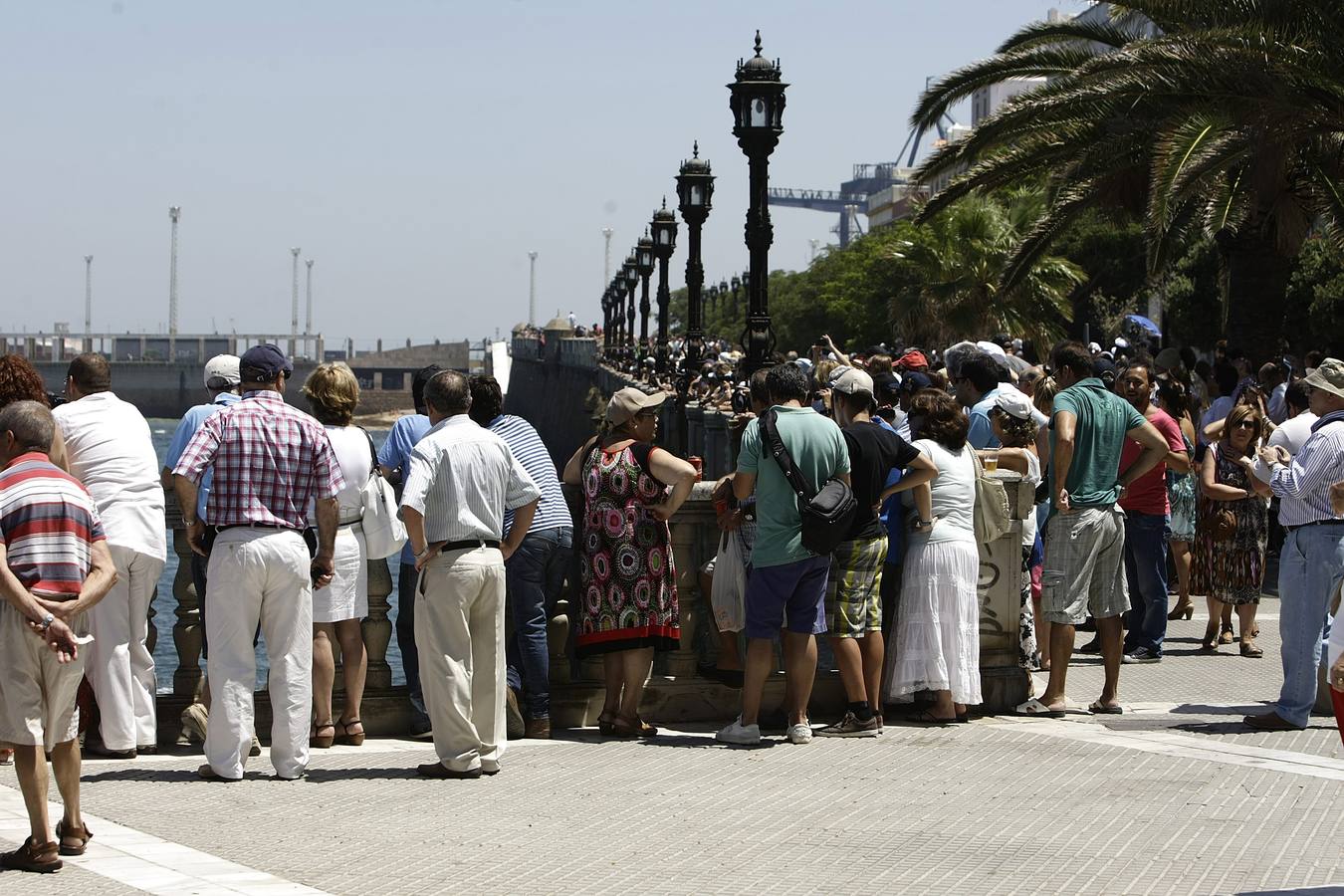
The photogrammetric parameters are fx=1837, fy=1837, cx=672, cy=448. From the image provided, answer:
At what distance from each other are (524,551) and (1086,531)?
3.10 meters

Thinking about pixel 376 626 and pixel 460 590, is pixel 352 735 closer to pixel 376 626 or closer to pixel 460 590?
pixel 376 626

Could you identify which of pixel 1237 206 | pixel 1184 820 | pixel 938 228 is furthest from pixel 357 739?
pixel 938 228

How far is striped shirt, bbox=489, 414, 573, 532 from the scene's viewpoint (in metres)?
8.37

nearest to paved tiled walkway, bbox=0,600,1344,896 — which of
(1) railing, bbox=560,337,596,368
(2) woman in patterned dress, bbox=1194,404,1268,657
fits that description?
(2) woman in patterned dress, bbox=1194,404,1268,657

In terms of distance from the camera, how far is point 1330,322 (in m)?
39.4

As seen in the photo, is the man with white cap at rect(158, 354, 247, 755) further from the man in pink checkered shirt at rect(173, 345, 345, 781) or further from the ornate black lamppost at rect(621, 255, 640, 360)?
the ornate black lamppost at rect(621, 255, 640, 360)

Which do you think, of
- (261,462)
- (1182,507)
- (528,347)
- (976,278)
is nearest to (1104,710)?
(1182,507)

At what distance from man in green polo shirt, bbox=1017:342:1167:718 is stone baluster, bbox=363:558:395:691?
3274mm

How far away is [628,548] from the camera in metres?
8.51

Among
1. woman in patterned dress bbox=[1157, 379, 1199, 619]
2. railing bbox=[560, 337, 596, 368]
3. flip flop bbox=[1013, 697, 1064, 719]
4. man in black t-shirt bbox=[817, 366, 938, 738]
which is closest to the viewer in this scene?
man in black t-shirt bbox=[817, 366, 938, 738]

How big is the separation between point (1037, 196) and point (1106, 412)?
4386cm

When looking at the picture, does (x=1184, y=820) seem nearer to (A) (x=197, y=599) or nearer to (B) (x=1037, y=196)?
(A) (x=197, y=599)

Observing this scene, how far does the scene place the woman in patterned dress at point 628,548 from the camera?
27.7 feet

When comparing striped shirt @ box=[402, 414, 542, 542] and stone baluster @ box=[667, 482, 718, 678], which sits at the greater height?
striped shirt @ box=[402, 414, 542, 542]
